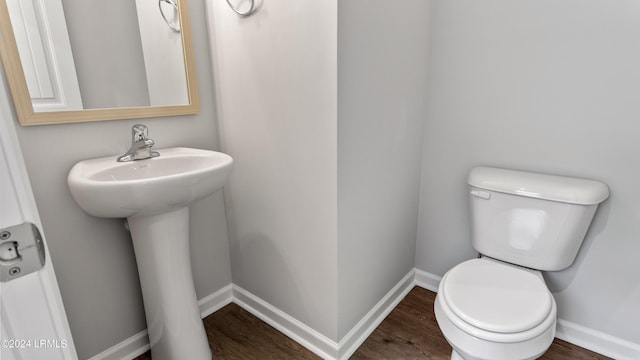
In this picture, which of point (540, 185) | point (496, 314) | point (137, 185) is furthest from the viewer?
point (540, 185)

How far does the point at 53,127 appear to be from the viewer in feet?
3.67

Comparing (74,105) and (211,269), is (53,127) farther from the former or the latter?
(211,269)

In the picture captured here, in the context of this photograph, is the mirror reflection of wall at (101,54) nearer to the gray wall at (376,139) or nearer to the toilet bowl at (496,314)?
the gray wall at (376,139)

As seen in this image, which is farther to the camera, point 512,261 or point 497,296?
point 512,261

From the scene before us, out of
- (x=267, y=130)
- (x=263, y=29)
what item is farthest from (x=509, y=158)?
(x=263, y=29)

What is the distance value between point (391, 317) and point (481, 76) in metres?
1.27

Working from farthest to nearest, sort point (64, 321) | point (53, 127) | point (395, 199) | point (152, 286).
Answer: point (395, 199)
point (152, 286)
point (53, 127)
point (64, 321)

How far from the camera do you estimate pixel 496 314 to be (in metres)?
1.07

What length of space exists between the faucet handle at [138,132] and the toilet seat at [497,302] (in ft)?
4.17

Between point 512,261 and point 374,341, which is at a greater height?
point 512,261

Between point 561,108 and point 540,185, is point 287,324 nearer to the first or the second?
point 540,185

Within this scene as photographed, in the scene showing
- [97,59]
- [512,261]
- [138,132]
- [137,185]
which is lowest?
[512,261]

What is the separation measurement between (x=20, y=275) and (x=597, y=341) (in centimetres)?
199

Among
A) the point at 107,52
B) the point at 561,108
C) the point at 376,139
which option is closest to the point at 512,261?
the point at 561,108
